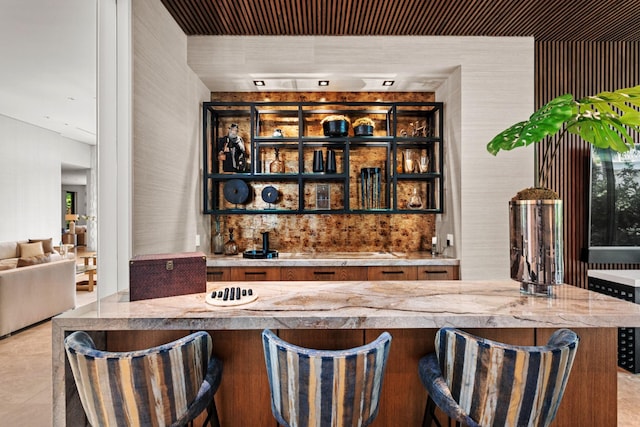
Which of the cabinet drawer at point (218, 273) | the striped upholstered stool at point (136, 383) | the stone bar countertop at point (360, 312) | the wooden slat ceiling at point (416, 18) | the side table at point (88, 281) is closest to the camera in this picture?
the striped upholstered stool at point (136, 383)

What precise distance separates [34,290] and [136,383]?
410 centimetres

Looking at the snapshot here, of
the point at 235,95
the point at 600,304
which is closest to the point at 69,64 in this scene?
the point at 235,95

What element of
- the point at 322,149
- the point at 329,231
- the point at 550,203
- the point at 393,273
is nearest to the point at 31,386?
the point at 329,231

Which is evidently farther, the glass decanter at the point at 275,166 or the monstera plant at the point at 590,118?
the glass decanter at the point at 275,166

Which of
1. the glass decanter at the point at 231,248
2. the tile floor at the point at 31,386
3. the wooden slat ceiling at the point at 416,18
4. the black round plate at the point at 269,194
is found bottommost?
the tile floor at the point at 31,386

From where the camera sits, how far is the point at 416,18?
304cm

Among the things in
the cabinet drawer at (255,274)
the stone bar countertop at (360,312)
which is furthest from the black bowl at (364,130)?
the stone bar countertop at (360,312)

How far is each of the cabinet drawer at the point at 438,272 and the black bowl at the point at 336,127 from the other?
1.56 meters

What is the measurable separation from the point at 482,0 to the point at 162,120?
269 cm

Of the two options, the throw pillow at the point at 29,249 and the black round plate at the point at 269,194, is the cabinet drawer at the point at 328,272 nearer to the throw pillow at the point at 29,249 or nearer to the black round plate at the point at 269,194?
the black round plate at the point at 269,194

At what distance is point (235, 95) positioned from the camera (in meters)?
3.91

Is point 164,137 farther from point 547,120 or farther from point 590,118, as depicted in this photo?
point 590,118

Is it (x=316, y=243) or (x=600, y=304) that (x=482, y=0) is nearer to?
(x=600, y=304)

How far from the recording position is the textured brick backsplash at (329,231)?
395 centimetres
